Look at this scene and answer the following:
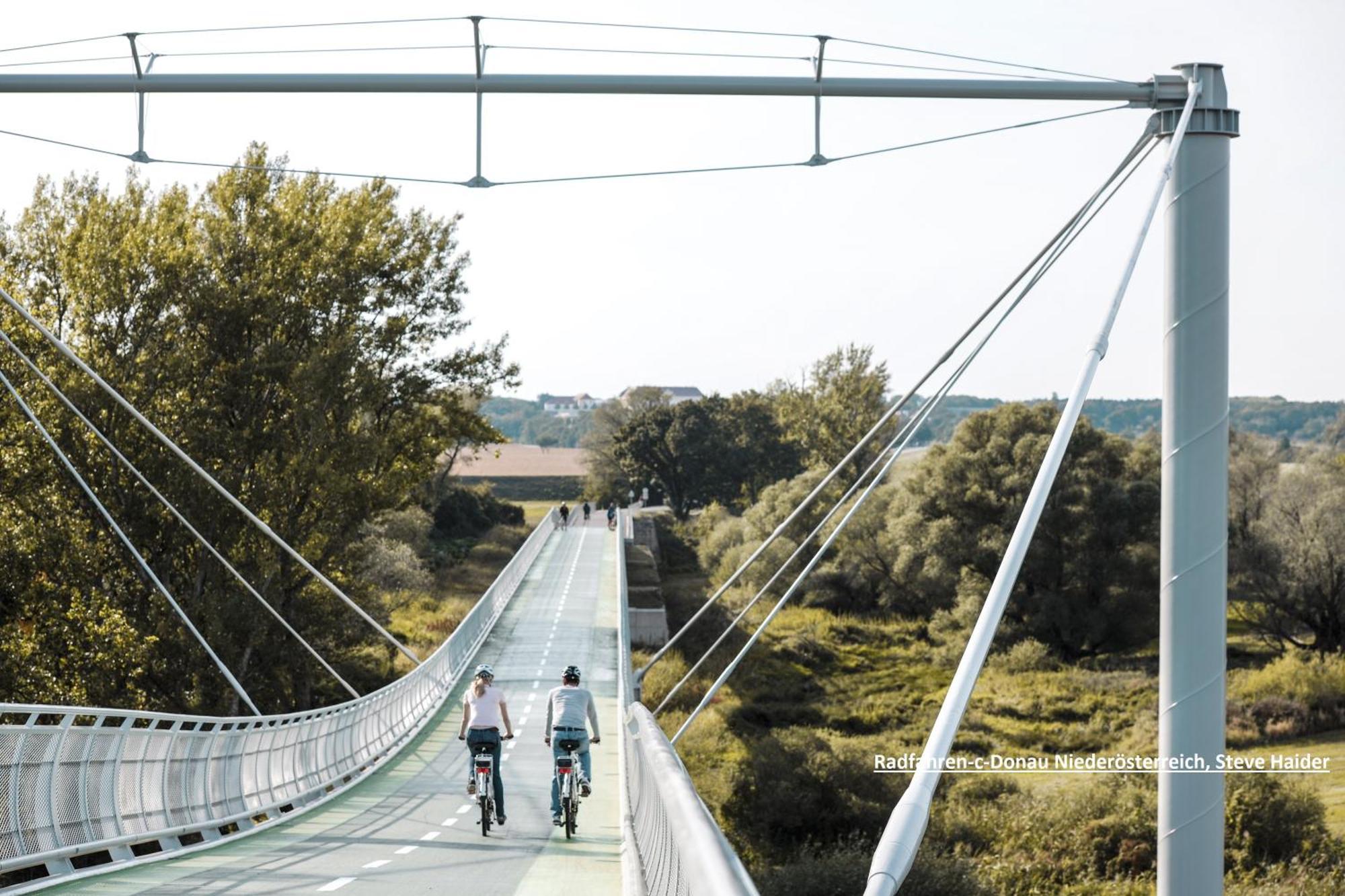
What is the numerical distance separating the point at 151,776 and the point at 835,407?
81.1m

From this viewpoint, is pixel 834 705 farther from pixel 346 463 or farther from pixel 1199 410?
pixel 1199 410

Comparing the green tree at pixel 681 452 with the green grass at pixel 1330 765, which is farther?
the green tree at pixel 681 452

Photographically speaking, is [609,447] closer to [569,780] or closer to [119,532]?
[119,532]

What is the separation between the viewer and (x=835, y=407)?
92.2 metres

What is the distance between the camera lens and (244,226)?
36375mm

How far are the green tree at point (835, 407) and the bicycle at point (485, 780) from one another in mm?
74074

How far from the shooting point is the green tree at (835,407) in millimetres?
91625

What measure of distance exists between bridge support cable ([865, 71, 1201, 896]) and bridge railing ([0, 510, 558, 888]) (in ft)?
21.0

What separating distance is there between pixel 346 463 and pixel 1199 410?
101 ft

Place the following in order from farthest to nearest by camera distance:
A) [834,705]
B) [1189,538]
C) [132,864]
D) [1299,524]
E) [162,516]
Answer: [1299,524] → [834,705] → [162,516] → [132,864] → [1189,538]

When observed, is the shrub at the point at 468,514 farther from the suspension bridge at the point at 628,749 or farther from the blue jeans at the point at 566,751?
the blue jeans at the point at 566,751

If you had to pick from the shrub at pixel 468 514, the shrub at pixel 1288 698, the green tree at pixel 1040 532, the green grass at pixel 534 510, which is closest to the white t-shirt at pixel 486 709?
the shrub at pixel 1288 698

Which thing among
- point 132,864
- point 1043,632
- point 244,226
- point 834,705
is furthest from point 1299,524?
point 132,864

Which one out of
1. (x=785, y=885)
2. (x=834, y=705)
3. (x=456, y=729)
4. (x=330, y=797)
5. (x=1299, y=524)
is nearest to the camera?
(x=330, y=797)
